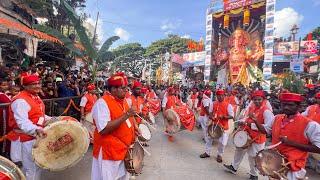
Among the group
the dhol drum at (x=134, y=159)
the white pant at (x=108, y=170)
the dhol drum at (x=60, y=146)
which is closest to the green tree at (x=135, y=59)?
the dhol drum at (x=60, y=146)

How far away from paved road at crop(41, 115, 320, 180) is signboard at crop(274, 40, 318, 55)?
26.4m

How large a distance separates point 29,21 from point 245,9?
81.2 ft

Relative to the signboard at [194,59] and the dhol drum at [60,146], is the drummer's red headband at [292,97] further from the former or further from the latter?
the signboard at [194,59]

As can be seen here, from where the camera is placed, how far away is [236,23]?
40719 mm

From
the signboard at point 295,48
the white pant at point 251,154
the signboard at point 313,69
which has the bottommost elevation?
the white pant at point 251,154

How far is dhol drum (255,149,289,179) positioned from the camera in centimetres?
458

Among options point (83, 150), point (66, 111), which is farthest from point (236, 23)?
point (83, 150)

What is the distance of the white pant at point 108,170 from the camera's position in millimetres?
4492

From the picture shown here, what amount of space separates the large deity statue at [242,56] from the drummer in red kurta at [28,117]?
33612 millimetres

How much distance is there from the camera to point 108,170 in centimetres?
449

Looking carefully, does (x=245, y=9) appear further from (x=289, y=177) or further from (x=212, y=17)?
(x=289, y=177)

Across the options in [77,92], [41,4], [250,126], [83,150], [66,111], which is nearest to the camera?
[83,150]

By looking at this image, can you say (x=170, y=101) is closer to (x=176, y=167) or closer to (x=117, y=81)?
(x=176, y=167)

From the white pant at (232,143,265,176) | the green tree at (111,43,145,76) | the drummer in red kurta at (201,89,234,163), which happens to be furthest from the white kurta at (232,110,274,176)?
the green tree at (111,43,145,76)
